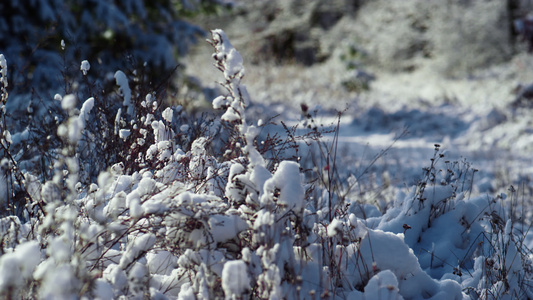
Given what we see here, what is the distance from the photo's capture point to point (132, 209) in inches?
58.1

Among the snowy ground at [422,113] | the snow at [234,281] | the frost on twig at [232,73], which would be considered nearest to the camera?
the snow at [234,281]

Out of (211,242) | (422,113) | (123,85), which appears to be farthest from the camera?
(422,113)

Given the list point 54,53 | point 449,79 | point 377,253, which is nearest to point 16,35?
point 54,53

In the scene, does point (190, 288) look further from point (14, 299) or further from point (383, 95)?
point (383, 95)

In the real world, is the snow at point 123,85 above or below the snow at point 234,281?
above

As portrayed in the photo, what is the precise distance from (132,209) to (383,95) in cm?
1234

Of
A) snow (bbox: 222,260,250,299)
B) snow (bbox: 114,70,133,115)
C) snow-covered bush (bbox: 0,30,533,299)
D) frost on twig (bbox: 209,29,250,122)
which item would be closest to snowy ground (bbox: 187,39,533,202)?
snow-covered bush (bbox: 0,30,533,299)

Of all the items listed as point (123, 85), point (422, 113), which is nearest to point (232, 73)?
point (123, 85)

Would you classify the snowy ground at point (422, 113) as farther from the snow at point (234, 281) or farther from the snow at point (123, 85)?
the snow at point (234, 281)

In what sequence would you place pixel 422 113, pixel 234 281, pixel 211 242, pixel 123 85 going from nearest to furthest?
pixel 234 281 < pixel 211 242 < pixel 123 85 < pixel 422 113

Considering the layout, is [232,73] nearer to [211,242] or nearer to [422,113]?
[211,242]

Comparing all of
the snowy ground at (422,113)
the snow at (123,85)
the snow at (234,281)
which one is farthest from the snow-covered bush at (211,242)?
the snowy ground at (422,113)

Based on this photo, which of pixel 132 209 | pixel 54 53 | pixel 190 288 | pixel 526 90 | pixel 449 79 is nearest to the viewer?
pixel 132 209

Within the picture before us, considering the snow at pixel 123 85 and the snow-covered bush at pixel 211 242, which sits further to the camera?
the snow at pixel 123 85
